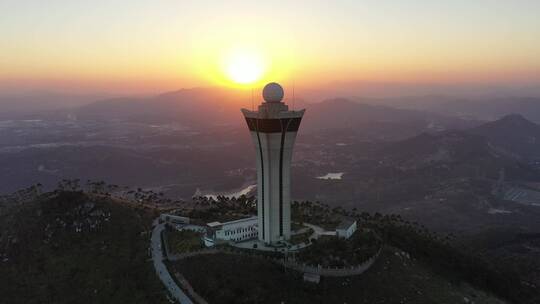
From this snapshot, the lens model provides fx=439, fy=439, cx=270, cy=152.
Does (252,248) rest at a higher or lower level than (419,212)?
higher

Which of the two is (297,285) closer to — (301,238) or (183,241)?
(301,238)

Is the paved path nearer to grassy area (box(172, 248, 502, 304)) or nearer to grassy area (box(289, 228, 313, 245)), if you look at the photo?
grassy area (box(172, 248, 502, 304))

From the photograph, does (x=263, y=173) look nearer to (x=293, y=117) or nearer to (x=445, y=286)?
(x=293, y=117)

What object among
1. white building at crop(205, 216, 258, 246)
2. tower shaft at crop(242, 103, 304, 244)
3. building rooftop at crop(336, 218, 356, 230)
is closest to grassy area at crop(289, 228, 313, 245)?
tower shaft at crop(242, 103, 304, 244)

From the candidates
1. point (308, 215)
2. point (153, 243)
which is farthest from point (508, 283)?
point (153, 243)

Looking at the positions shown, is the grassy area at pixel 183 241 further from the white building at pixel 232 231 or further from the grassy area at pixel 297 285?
the grassy area at pixel 297 285

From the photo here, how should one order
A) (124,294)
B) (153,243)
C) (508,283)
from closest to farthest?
1. (124,294)
2. (153,243)
3. (508,283)
